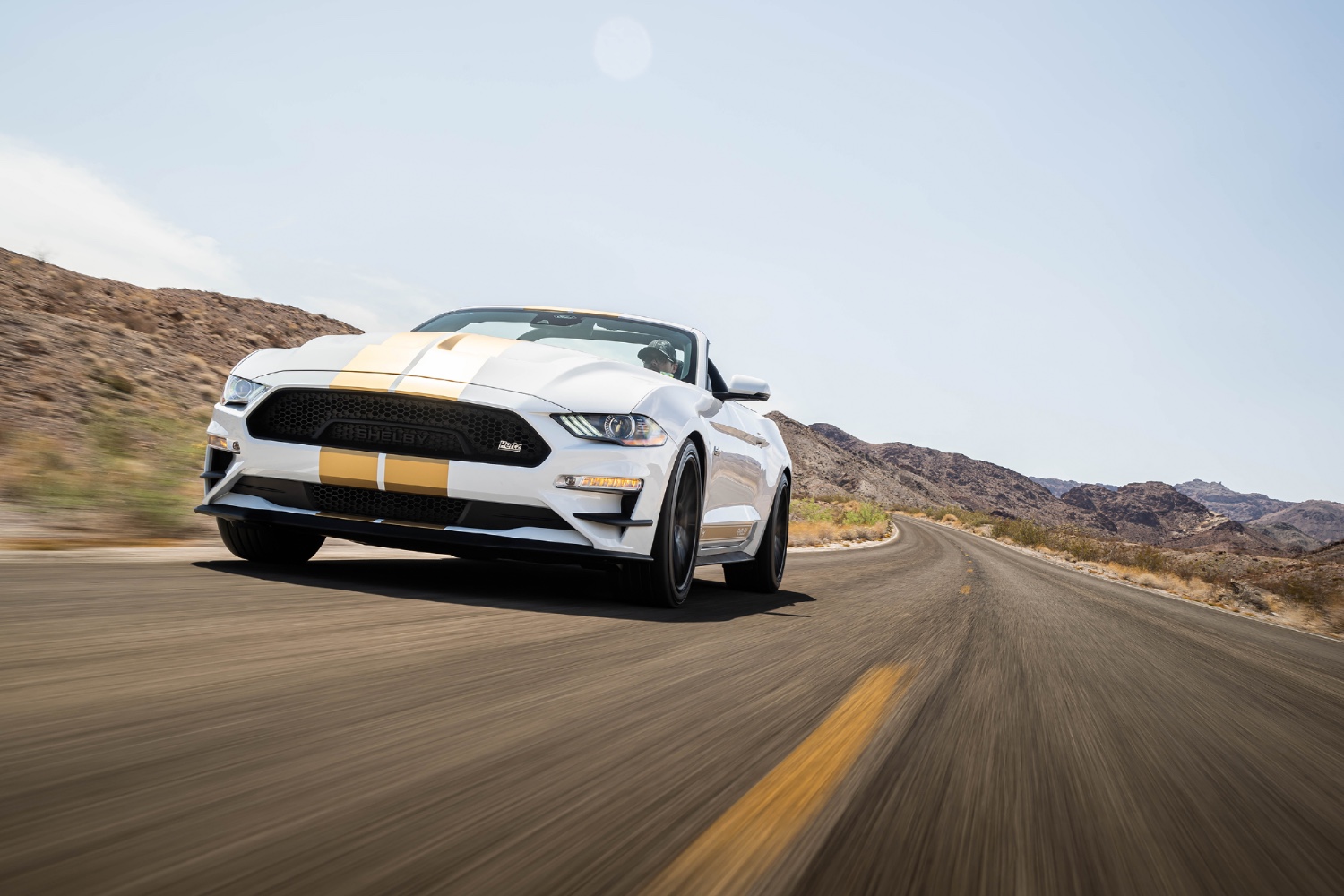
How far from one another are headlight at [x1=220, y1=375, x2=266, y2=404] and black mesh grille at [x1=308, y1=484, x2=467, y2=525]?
0.60 meters

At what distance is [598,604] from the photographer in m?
4.96

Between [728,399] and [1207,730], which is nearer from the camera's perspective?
[1207,730]

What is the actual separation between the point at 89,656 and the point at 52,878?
61.4 inches

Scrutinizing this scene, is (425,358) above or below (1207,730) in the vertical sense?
above

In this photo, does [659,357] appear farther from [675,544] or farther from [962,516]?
[962,516]

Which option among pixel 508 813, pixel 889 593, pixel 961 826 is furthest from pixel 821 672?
pixel 889 593

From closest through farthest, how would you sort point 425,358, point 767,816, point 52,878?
point 52,878
point 767,816
point 425,358

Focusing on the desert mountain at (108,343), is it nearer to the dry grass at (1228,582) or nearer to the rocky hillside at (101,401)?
the rocky hillside at (101,401)

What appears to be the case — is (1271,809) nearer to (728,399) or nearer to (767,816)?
(767,816)

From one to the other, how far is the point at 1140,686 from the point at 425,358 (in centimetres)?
370

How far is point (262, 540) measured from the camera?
16.6 ft

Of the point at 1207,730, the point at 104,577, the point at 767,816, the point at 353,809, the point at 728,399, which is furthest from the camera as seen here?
the point at 728,399

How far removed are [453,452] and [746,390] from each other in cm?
243

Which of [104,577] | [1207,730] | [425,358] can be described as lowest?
[104,577]
